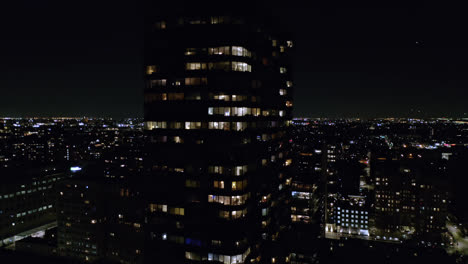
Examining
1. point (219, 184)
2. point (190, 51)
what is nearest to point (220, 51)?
point (190, 51)

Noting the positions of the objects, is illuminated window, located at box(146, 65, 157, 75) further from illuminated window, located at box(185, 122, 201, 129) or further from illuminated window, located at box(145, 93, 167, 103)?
illuminated window, located at box(185, 122, 201, 129)

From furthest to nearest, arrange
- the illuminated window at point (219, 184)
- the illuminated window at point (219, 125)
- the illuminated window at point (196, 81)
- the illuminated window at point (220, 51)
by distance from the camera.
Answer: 1. the illuminated window at point (219, 125)
2. the illuminated window at point (219, 184)
3. the illuminated window at point (196, 81)
4. the illuminated window at point (220, 51)

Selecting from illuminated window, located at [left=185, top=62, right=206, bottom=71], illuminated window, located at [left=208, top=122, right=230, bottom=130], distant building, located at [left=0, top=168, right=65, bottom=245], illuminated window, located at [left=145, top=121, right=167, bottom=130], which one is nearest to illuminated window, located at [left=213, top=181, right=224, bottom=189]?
illuminated window, located at [left=208, top=122, right=230, bottom=130]

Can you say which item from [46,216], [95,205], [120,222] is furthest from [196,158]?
[46,216]

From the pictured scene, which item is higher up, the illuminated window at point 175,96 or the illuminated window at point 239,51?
the illuminated window at point 239,51

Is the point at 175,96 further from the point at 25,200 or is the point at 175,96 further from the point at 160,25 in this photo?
the point at 25,200

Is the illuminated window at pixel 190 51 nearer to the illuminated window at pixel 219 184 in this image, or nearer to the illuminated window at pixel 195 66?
the illuminated window at pixel 195 66

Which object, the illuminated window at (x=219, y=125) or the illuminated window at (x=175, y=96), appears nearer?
the illuminated window at (x=219, y=125)

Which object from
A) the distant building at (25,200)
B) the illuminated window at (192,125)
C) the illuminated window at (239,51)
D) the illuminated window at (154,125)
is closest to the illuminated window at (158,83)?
the illuminated window at (154,125)
